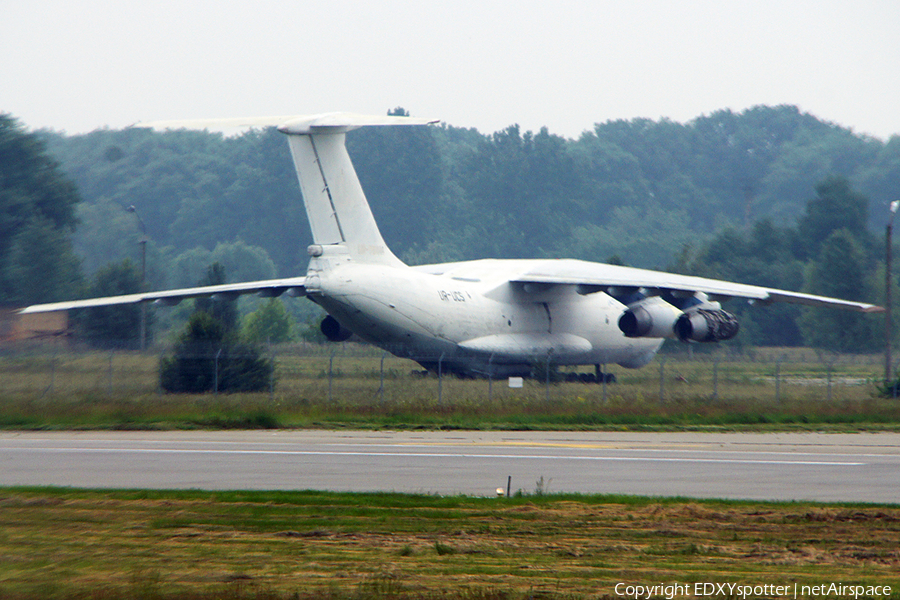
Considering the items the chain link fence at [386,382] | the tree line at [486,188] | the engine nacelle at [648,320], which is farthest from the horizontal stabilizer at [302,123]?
the tree line at [486,188]

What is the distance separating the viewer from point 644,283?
27719mm

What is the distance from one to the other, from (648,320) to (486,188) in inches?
2310

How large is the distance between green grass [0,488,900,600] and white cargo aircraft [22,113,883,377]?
35.5 feet

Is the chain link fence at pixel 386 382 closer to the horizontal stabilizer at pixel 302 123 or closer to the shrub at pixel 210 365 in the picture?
the shrub at pixel 210 365

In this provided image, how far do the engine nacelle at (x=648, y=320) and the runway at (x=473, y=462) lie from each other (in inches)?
297

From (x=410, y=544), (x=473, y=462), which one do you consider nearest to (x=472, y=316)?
(x=473, y=462)

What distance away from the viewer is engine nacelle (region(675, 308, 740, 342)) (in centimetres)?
2784

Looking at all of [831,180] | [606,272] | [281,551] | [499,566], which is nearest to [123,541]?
[281,551]

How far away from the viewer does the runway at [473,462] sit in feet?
43.2

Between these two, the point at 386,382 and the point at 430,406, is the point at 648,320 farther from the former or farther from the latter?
the point at 430,406

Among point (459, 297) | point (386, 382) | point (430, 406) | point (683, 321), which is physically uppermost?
point (459, 297)

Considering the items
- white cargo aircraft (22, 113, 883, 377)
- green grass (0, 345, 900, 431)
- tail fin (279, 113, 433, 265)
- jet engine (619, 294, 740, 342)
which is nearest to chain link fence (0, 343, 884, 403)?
green grass (0, 345, 900, 431)

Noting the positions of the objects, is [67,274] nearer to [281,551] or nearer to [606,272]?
[606,272]

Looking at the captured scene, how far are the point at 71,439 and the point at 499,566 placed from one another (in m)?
13.1
